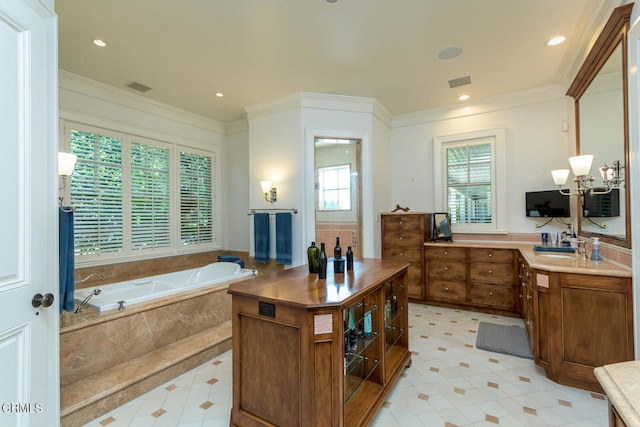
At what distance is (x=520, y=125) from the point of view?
410 centimetres

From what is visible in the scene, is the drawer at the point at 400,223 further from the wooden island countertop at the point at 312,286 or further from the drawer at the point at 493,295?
the wooden island countertop at the point at 312,286

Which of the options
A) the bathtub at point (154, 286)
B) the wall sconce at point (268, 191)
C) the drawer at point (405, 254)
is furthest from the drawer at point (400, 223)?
the bathtub at point (154, 286)

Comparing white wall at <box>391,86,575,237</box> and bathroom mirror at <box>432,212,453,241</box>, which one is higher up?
white wall at <box>391,86,575,237</box>

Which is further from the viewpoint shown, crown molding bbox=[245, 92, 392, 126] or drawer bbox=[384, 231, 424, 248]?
drawer bbox=[384, 231, 424, 248]

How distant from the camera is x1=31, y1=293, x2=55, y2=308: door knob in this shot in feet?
4.42

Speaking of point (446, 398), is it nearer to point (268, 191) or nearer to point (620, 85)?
point (620, 85)

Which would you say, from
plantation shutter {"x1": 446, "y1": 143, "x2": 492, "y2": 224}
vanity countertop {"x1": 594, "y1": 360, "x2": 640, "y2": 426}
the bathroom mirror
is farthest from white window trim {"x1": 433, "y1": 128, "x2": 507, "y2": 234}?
vanity countertop {"x1": 594, "y1": 360, "x2": 640, "y2": 426}

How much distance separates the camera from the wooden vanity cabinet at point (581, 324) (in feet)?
6.84

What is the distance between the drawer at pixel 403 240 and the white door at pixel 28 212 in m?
3.86

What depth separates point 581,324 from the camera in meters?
2.21

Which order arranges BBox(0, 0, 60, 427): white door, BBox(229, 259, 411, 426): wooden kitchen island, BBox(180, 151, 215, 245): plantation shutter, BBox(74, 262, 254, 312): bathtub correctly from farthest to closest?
BBox(180, 151, 215, 245): plantation shutter → BBox(74, 262, 254, 312): bathtub → BBox(229, 259, 411, 426): wooden kitchen island → BBox(0, 0, 60, 427): white door

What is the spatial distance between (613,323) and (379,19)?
119 inches

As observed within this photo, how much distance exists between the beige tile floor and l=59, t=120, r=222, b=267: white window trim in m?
2.18

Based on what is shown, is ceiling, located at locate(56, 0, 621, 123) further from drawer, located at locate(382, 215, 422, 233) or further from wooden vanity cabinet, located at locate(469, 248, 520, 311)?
wooden vanity cabinet, located at locate(469, 248, 520, 311)
